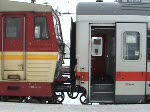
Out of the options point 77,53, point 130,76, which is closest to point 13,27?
point 77,53

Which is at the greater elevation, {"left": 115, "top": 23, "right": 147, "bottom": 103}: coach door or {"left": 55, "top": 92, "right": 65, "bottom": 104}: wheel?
{"left": 115, "top": 23, "right": 147, "bottom": 103}: coach door

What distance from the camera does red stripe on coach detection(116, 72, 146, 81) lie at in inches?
496

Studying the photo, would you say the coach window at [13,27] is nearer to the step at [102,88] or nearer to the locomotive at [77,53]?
the locomotive at [77,53]

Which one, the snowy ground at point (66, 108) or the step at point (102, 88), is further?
the step at point (102, 88)

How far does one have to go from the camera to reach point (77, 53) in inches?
498

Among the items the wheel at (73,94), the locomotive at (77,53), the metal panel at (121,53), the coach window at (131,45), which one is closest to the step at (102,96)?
the locomotive at (77,53)

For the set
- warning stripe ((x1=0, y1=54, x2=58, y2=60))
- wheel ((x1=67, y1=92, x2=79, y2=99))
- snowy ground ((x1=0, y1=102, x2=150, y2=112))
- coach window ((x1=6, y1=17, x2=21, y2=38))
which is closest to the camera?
snowy ground ((x1=0, y1=102, x2=150, y2=112))

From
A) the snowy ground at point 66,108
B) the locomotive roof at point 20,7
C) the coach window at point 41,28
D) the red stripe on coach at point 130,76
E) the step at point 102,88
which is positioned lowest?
the snowy ground at point 66,108

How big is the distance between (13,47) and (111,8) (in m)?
3.37

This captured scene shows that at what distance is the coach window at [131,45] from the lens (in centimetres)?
1270

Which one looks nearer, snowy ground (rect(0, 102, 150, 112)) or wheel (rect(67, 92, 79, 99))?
snowy ground (rect(0, 102, 150, 112))

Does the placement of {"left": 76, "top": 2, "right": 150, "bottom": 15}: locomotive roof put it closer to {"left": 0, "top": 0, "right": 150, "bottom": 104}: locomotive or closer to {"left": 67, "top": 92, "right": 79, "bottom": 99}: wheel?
{"left": 0, "top": 0, "right": 150, "bottom": 104}: locomotive

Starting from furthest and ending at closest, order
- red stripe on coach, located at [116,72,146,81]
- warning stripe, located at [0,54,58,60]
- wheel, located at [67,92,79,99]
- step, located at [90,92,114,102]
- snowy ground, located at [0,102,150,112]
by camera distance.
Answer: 1. wheel, located at [67,92,79,99]
2. step, located at [90,92,114,102]
3. red stripe on coach, located at [116,72,146,81]
4. warning stripe, located at [0,54,58,60]
5. snowy ground, located at [0,102,150,112]

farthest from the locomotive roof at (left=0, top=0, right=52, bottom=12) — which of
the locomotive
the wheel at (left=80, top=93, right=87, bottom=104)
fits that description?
the wheel at (left=80, top=93, right=87, bottom=104)
